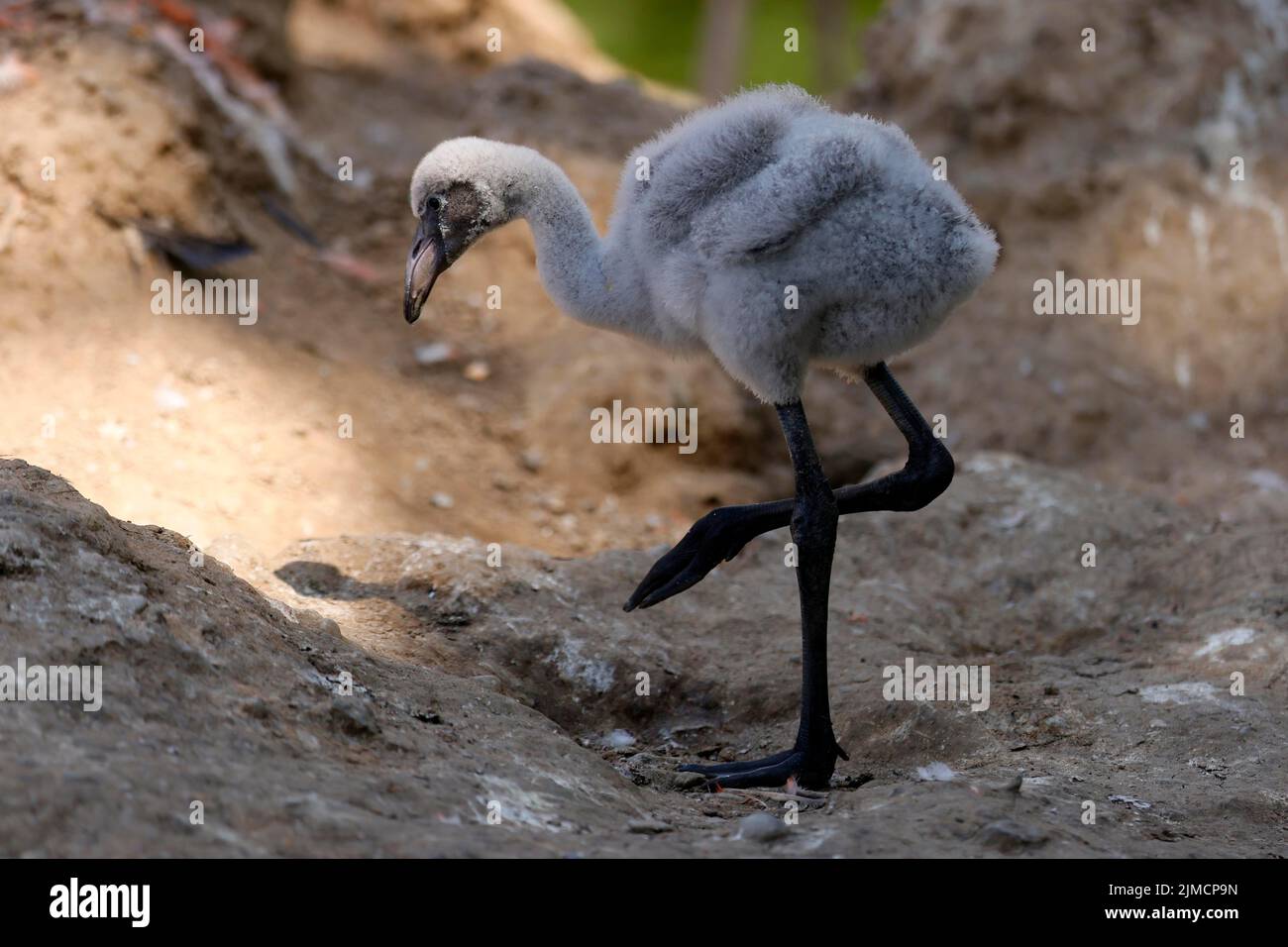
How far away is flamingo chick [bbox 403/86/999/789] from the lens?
4.09m

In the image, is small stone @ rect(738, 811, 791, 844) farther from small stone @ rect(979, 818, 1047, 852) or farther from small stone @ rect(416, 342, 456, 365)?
small stone @ rect(416, 342, 456, 365)

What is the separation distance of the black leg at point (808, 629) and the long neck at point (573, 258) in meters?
0.69

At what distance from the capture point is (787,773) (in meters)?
4.16

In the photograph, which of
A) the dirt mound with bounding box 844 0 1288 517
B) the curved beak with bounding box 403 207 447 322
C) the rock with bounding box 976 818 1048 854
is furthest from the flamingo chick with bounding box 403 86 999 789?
the dirt mound with bounding box 844 0 1288 517

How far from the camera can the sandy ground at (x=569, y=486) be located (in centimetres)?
342

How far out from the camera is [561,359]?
755 cm

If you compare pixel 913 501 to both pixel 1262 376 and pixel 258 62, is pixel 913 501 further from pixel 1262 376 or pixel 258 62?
pixel 258 62

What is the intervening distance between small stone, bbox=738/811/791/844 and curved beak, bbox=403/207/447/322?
2.25 meters

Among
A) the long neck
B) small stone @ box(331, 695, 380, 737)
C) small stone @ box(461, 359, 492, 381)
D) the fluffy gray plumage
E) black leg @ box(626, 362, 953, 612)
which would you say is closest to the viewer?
small stone @ box(331, 695, 380, 737)

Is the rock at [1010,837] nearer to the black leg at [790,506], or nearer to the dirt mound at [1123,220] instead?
the black leg at [790,506]

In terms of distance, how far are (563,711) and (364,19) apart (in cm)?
751

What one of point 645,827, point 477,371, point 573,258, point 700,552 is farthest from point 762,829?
point 477,371

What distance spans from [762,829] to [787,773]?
2.70 feet
